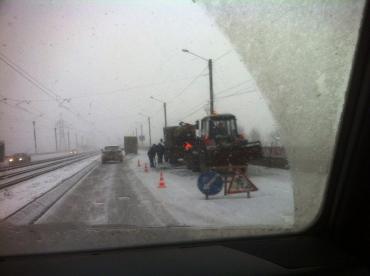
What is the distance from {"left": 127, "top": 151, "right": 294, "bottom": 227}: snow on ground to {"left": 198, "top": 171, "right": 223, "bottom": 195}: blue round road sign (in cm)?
14

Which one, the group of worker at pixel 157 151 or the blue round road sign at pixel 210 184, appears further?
the group of worker at pixel 157 151

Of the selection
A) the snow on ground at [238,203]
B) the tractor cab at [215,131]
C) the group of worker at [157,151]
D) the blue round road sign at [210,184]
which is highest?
the tractor cab at [215,131]

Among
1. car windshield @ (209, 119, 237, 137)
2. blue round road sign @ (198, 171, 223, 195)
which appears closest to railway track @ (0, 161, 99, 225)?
blue round road sign @ (198, 171, 223, 195)

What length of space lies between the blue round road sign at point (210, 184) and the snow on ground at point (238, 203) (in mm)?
138

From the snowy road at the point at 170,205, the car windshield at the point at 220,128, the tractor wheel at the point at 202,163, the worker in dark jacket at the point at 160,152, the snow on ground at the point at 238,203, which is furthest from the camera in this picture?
the worker in dark jacket at the point at 160,152

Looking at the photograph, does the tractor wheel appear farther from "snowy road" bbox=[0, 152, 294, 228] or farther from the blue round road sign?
the blue round road sign

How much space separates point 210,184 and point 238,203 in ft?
2.54

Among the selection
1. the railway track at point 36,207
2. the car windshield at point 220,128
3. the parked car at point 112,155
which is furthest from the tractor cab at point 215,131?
the parked car at point 112,155

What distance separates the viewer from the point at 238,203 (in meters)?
9.25

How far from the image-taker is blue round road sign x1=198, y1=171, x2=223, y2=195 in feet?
31.9

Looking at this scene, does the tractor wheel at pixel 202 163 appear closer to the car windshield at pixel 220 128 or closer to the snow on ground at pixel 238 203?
the snow on ground at pixel 238 203

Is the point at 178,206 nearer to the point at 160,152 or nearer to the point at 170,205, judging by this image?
the point at 170,205

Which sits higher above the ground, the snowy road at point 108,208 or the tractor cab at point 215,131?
the tractor cab at point 215,131

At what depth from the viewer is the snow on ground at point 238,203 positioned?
22.8ft
